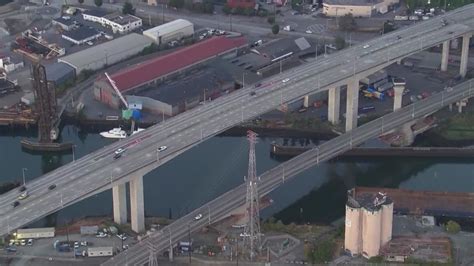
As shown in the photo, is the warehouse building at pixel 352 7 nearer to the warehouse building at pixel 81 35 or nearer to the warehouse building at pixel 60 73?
the warehouse building at pixel 81 35

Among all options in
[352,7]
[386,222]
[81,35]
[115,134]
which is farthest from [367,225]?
[81,35]

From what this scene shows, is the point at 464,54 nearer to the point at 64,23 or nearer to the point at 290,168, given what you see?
the point at 290,168

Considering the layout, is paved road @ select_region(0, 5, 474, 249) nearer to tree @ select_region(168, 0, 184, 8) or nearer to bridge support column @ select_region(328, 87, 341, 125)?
bridge support column @ select_region(328, 87, 341, 125)

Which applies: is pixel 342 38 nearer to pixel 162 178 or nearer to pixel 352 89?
pixel 352 89

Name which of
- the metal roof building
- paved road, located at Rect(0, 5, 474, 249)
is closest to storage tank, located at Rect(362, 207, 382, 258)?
paved road, located at Rect(0, 5, 474, 249)

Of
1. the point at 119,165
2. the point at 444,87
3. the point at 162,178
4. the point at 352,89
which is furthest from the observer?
the point at 444,87

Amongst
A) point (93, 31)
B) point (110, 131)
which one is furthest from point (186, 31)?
point (110, 131)
